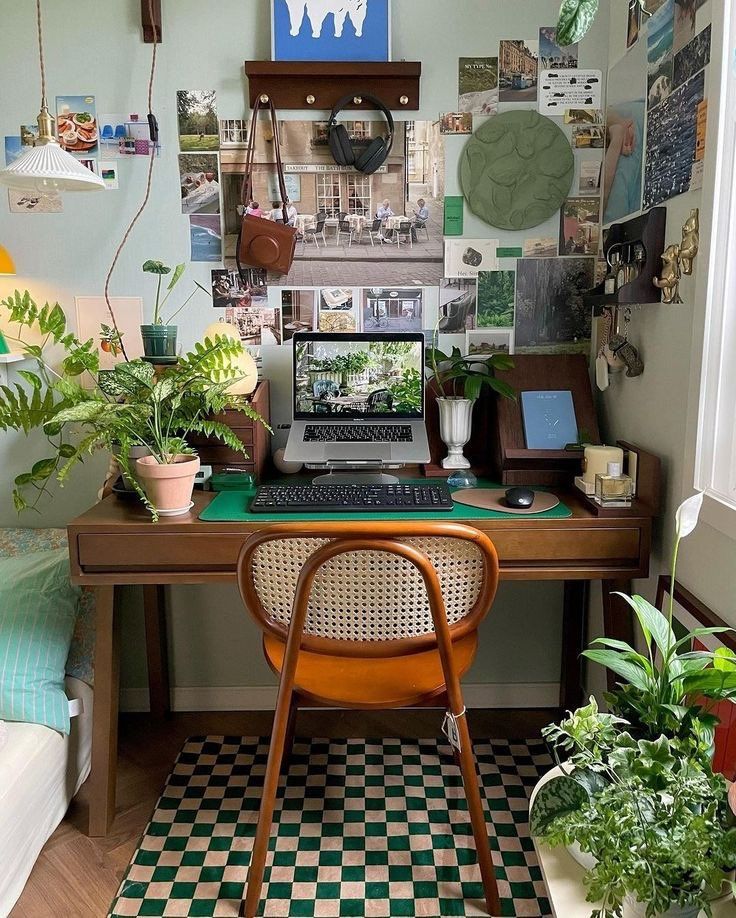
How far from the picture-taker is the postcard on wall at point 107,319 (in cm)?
220

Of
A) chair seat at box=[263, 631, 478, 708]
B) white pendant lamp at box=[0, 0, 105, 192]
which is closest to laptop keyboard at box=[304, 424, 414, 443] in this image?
chair seat at box=[263, 631, 478, 708]

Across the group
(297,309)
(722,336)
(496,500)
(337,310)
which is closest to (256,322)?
(297,309)

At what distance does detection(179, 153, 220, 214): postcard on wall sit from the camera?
2145 millimetres

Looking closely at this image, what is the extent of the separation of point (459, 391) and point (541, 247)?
18.9 inches

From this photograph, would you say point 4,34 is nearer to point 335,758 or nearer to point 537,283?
point 537,283

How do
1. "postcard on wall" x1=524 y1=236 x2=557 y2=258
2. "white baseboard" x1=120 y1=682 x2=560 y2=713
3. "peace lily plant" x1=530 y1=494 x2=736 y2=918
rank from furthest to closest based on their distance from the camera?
A: "white baseboard" x1=120 y1=682 x2=560 y2=713 → "postcard on wall" x1=524 y1=236 x2=557 y2=258 → "peace lily plant" x1=530 y1=494 x2=736 y2=918

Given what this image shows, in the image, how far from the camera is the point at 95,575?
1.72 m

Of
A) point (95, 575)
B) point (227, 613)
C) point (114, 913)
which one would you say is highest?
point (95, 575)

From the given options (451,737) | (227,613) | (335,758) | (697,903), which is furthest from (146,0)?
(697,903)

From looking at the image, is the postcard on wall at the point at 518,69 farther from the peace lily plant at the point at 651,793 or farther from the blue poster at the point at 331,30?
the peace lily plant at the point at 651,793

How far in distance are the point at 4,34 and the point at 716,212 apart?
75.9 inches

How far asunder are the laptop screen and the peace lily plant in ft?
3.34

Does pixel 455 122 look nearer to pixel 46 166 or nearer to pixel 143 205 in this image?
pixel 143 205

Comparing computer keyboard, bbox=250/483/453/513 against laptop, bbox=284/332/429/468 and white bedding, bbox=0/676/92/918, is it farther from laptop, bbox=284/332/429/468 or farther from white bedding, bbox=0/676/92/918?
white bedding, bbox=0/676/92/918
